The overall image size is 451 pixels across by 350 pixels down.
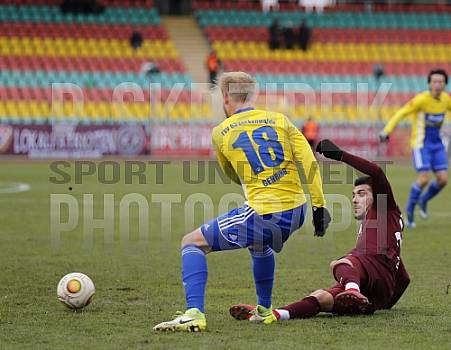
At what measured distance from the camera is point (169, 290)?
26.6ft

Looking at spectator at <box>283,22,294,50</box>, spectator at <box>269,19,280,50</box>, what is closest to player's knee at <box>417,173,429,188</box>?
spectator at <box>269,19,280,50</box>

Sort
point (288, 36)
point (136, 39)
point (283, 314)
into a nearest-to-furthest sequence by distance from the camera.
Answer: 1. point (283, 314)
2. point (136, 39)
3. point (288, 36)

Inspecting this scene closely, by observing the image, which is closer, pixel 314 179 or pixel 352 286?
pixel 314 179

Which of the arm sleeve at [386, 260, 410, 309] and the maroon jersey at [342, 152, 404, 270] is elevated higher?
the maroon jersey at [342, 152, 404, 270]

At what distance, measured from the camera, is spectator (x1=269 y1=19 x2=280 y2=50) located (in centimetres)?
3753

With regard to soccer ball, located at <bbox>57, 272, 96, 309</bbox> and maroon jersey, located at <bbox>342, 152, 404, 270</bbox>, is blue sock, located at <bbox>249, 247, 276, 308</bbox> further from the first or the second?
soccer ball, located at <bbox>57, 272, 96, 309</bbox>

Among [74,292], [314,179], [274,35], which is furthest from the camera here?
[274,35]

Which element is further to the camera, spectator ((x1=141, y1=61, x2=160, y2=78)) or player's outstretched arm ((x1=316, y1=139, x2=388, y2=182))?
spectator ((x1=141, y1=61, x2=160, y2=78))

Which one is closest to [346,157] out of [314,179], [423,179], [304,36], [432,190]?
[314,179]

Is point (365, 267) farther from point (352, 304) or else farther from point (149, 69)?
point (149, 69)

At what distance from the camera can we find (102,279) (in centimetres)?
875

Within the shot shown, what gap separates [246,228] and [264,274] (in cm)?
55

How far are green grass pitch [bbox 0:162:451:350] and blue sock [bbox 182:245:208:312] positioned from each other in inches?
9.8

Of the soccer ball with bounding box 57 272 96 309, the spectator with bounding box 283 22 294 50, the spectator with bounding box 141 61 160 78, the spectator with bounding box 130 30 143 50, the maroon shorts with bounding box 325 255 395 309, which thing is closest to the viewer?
the maroon shorts with bounding box 325 255 395 309
